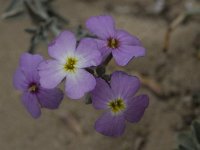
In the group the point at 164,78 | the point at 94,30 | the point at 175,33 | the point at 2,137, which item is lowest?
the point at 2,137

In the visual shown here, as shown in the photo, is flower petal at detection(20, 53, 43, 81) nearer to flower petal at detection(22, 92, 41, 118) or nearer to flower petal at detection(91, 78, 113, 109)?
flower petal at detection(22, 92, 41, 118)

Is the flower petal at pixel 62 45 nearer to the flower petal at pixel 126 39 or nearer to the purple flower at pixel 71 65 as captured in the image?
the purple flower at pixel 71 65


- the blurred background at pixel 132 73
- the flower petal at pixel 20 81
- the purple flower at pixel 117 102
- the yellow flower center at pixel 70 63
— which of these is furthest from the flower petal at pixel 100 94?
the blurred background at pixel 132 73

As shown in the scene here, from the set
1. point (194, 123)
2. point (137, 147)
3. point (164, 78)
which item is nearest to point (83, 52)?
point (194, 123)

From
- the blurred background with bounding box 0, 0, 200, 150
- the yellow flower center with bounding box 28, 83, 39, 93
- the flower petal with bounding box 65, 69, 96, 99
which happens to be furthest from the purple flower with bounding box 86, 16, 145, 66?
the blurred background with bounding box 0, 0, 200, 150

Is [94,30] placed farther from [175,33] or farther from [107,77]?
[175,33]

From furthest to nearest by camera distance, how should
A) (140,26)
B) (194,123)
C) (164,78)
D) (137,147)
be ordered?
(140,26) → (164,78) → (137,147) → (194,123)

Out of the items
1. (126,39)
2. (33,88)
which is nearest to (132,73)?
(126,39)
